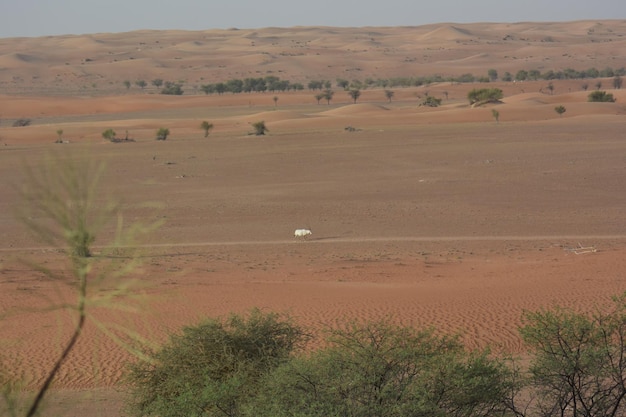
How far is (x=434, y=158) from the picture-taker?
46062 millimetres

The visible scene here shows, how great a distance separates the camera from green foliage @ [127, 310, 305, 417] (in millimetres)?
8891

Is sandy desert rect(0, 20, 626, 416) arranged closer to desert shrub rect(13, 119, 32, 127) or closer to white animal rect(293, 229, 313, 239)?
white animal rect(293, 229, 313, 239)

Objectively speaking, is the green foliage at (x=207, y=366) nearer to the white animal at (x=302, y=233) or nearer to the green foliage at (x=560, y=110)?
the white animal at (x=302, y=233)

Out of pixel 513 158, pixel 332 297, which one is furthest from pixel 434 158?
pixel 332 297

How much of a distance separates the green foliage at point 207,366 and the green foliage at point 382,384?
1.72ft

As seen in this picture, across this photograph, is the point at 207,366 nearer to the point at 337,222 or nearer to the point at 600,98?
the point at 337,222

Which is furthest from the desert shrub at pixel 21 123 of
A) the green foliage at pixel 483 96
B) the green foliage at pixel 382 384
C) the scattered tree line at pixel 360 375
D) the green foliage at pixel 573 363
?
the green foliage at pixel 382 384

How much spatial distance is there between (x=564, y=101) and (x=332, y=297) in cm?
7098

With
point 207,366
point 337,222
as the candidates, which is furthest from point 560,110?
point 207,366

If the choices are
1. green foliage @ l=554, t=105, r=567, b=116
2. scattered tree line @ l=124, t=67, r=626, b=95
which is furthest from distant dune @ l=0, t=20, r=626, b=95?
green foliage @ l=554, t=105, r=567, b=116

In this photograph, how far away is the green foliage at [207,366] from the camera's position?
29.2 feet

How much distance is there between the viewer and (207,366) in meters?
9.34

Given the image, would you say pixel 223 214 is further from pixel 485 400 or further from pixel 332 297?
pixel 485 400

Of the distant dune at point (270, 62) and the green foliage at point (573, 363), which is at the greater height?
the green foliage at point (573, 363)
